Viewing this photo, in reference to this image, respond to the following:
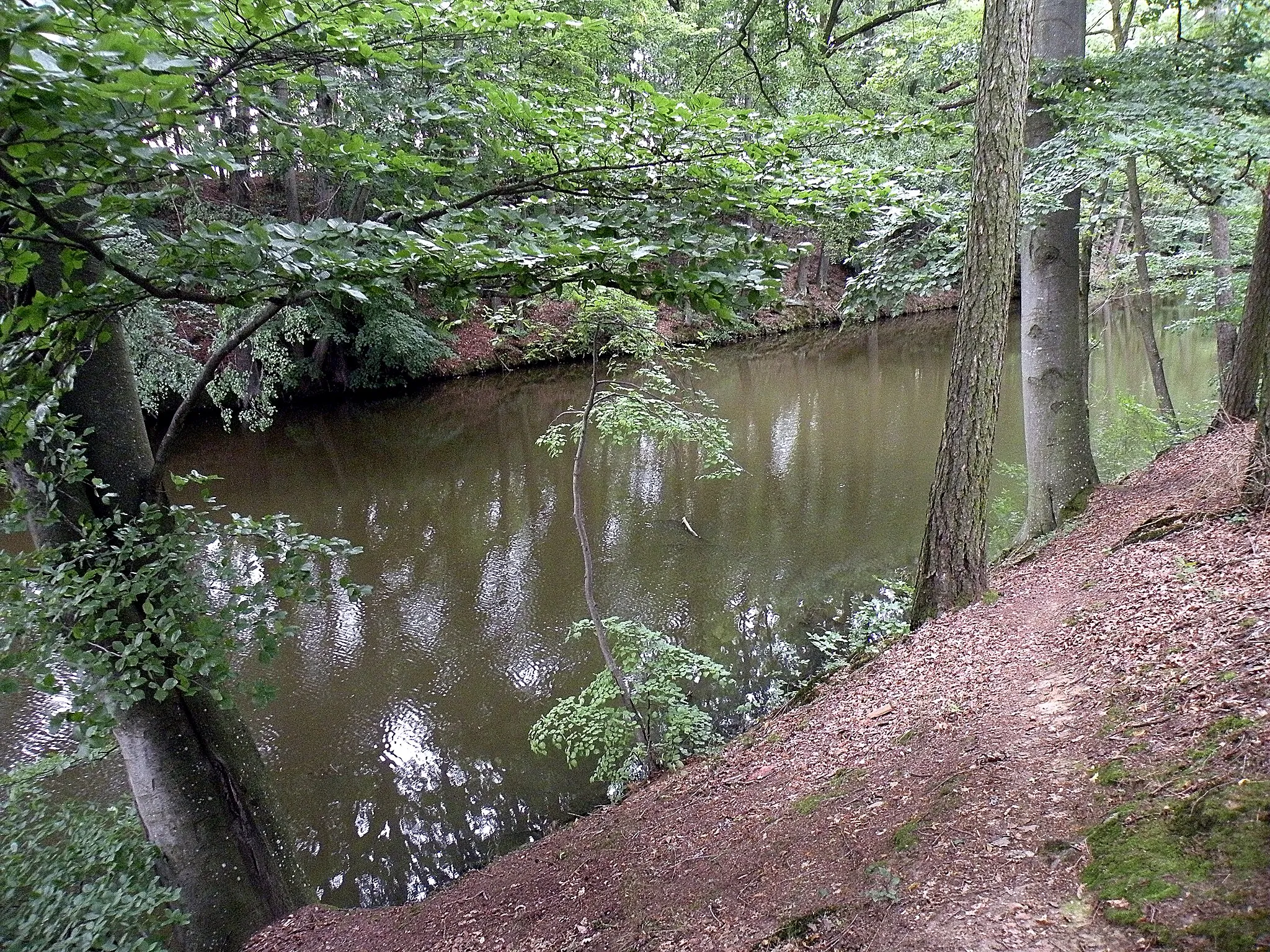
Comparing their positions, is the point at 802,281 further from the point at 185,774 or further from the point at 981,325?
the point at 185,774

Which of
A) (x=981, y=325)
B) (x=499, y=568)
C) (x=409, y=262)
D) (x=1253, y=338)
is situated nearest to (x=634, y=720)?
(x=981, y=325)

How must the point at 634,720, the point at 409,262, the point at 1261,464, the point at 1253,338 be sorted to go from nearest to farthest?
the point at 409,262 → the point at 1261,464 → the point at 634,720 → the point at 1253,338

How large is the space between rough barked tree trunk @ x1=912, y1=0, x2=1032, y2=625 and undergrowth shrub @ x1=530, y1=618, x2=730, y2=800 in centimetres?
182

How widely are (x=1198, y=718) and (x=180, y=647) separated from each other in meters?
3.45

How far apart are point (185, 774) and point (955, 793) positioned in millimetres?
3398

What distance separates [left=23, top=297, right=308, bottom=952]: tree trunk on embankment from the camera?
308cm

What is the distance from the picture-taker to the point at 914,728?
146 inches

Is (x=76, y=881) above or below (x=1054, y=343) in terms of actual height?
below

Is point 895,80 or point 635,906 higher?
point 895,80

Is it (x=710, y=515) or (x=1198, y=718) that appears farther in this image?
(x=710, y=515)

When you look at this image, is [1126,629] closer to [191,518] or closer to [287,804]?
[191,518]

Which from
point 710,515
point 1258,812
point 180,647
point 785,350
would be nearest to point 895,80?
point 710,515

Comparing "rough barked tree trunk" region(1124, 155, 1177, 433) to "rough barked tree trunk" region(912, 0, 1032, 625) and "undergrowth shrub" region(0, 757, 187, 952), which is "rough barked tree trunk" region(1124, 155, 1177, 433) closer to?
"rough barked tree trunk" region(912, 0, 1032, 625)

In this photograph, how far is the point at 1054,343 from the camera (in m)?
6.73
